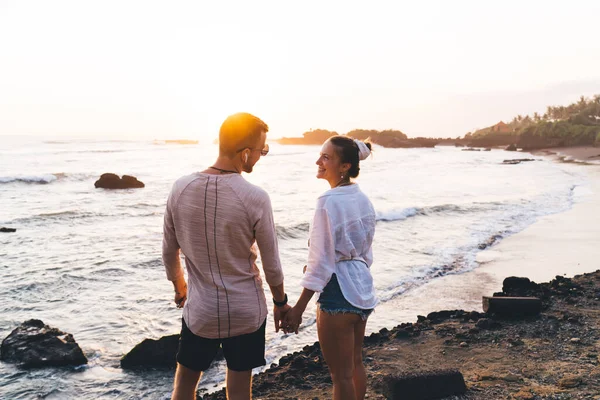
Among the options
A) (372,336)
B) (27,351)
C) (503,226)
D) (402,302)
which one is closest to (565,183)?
(503,226)

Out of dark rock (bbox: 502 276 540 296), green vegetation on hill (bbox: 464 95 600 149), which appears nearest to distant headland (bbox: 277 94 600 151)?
green vegetation on hill (bbox: 464 95 600 149)

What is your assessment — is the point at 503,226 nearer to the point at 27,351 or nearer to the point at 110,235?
the point at 110,235

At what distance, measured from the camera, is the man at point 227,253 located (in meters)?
2.23

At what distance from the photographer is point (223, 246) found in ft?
7.40

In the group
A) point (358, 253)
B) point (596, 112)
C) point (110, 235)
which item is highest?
point (596, 112)

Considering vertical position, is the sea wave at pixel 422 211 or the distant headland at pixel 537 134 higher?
the distant headland at pixel 537 134

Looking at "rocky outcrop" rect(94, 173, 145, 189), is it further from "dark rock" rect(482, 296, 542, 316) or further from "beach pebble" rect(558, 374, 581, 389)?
"beach pebble" rect(558, 374, 581, 389)

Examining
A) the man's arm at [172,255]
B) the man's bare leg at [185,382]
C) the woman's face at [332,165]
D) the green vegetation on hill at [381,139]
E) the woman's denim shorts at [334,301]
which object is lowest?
the man's bare leg at [185,382]

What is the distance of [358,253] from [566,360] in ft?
8.81

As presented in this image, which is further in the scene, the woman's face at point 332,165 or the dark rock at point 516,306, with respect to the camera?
the dark rock at point 516,306

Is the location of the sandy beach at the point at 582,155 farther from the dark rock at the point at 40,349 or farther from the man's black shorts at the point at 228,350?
the man's black shorts at the point at 228,350

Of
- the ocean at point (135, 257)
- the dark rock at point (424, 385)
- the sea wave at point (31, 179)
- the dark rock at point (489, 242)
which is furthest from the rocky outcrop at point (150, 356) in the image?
the sea wave at point (31, 179)

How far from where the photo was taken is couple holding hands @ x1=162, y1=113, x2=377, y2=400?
2.24 metres

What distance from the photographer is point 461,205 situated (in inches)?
696
